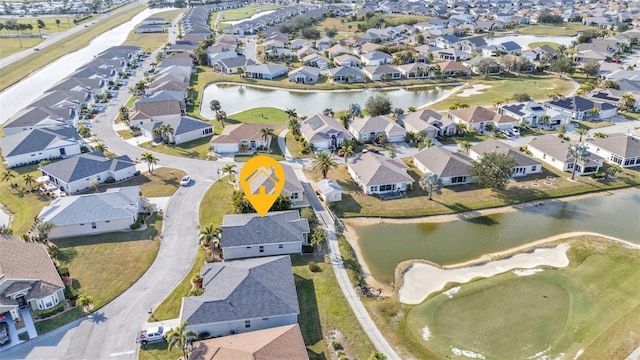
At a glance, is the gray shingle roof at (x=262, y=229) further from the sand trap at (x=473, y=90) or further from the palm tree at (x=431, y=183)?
the sand trap at (x=473, y=90)

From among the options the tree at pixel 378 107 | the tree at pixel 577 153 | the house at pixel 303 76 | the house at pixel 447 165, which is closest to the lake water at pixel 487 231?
the tree at pixel 577 153

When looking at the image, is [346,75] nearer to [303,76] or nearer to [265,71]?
[303,76]

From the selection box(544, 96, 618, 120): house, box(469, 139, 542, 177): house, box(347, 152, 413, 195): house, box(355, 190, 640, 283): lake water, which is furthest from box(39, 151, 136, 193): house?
box(544, 96, 618, 120): house

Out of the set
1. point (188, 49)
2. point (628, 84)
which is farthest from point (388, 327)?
point (188, 49)

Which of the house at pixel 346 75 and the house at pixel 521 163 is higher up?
the house at pixel 346 75

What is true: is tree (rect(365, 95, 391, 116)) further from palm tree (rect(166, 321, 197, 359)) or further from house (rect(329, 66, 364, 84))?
palm tree (rect(166, 321, 197, 359))

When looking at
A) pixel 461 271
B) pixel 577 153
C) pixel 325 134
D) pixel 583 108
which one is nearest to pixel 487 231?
pixel 461 271
